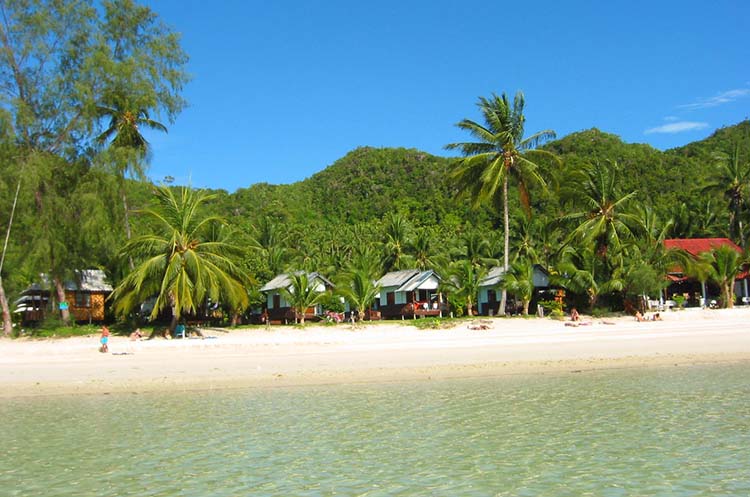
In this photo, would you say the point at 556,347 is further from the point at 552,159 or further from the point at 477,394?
the point at 552,159

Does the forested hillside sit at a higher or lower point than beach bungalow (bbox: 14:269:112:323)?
higher

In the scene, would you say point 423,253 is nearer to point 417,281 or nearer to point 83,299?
point 417,281

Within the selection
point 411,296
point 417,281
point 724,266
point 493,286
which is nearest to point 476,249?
point 493,286

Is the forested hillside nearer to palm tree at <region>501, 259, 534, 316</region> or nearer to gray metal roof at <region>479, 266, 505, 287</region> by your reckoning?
gray metal roof at <region>479, 266, 505, 287</region>

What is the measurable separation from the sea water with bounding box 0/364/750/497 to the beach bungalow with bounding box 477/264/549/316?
18643 mm

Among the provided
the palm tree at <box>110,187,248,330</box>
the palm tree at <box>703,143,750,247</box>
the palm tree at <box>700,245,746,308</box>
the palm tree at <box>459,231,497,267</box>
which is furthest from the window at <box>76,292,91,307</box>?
the palm tree at <box>703,143,750,247</box>

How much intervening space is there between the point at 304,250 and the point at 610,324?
3069 centimetres

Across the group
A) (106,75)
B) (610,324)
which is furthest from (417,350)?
(106,75)

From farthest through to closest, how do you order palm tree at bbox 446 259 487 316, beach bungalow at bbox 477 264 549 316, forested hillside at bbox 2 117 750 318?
beach bungalow at bbox 477 264 549 316 → palm tree at bbox 446 259 487 316 → forested hillside at bbox 2 117 750 318

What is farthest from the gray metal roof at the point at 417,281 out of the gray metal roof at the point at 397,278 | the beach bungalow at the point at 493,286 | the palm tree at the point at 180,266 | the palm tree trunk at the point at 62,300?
the palm tree trunk at the point at 62,300

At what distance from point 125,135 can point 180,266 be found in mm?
8216

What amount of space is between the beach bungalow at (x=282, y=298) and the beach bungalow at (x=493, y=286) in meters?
8.42

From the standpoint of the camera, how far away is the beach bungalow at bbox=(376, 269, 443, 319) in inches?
1345

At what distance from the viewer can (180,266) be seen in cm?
2409
